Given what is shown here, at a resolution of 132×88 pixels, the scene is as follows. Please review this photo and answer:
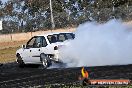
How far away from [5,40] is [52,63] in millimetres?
28542

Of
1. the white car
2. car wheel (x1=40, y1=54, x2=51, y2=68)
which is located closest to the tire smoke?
the white car

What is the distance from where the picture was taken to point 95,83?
32.2 feet

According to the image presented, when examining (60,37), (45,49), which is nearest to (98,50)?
(60,37)

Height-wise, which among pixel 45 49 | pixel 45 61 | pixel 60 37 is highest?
pixel 60 37

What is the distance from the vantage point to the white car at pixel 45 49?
2161 cm

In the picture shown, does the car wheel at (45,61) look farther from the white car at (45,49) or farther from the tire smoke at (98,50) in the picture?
the tire smoke at (98,50)

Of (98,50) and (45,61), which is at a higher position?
(98,50)

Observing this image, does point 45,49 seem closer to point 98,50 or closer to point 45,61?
point 45,61

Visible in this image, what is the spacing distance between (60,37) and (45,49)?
92 centimetres

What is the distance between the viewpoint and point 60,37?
878 inches

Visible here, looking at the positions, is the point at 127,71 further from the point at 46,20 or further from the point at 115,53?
the point at 46,20

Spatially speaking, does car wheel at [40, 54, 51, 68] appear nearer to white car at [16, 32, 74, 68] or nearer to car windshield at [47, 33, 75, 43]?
white car at [16, 32, 74, 68]

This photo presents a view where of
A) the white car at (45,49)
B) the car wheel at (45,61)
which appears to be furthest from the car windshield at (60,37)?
the car wheel at (45,61)

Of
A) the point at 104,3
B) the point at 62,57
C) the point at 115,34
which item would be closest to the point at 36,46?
the point at 62,57
